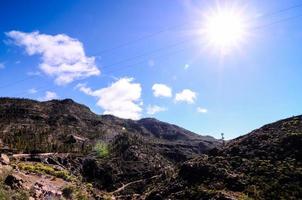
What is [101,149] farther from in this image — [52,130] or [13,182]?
[13,182]

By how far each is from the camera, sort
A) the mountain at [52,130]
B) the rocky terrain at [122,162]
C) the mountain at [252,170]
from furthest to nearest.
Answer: the mountain at [52,130] < the rocky terrain at [122,162] < the mountain at [252,170]

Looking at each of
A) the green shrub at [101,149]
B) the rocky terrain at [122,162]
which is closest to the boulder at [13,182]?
the rocky terrain at [122,162]

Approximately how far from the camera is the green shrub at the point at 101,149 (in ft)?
387

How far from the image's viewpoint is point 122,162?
112m

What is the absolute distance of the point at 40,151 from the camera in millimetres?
111188

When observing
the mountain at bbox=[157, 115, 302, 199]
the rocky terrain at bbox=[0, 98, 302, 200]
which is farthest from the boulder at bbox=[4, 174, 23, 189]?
the mountain at bbox=[157, 115, 302, 199]

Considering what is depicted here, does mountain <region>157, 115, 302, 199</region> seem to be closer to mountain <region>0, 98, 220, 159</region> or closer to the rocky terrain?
the rocky terrain

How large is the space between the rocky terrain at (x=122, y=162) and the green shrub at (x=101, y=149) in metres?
0.27

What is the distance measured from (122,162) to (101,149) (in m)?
14.7

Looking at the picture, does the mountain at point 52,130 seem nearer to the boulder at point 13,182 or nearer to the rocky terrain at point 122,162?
the rocky terrain at point 122,162

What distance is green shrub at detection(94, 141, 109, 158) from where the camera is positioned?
117931 mm

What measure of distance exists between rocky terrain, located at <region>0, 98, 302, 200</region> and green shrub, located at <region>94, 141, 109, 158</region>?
0.88 ft

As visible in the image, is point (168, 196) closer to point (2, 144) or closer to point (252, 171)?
point (252, 171)

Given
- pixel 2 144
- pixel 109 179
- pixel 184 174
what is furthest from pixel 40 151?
pixel 184 174
